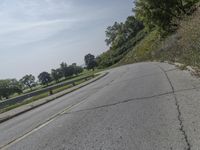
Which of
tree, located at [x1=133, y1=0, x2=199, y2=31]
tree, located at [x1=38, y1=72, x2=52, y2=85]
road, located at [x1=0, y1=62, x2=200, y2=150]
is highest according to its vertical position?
tree, located at [x1=133, y1=0, x2=199, y2=31]

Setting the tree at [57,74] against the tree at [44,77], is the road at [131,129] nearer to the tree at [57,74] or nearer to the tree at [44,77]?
the tree at [57,74]

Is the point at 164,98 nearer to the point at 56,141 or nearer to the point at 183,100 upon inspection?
the point at 183,100

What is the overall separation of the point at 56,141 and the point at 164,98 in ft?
13.6

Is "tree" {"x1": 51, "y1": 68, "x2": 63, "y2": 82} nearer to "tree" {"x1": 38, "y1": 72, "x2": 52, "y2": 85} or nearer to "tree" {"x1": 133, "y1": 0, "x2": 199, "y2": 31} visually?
"tree" {"x1": 38, "y1": 72, "x2": 52, "y2": 85}

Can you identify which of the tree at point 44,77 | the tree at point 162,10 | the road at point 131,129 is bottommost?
the tree at point 44,77

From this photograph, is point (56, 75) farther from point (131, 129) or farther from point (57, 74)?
Result: point (131, 129)

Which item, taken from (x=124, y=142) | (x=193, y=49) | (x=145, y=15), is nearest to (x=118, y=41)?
(x=145, y=15)

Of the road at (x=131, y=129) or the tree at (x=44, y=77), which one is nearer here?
the road at (x=131, y=129)

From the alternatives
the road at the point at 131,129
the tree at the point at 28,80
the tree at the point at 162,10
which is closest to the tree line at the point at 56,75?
the tree at the point at 28,80

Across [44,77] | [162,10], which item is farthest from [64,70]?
[162,10]

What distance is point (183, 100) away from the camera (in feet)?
31.4

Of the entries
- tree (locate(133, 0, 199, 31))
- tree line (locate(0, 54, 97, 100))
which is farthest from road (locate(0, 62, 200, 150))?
tree line (locate(0, 54, 97, 100))

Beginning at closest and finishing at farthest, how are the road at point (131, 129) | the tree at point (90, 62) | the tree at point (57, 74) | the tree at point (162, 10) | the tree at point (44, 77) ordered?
the road at point (131, 129) < the tree at point (162, 10) < the tree at point (90, 62) < the tree at point (57, 74) < the tree at point (44, 77)

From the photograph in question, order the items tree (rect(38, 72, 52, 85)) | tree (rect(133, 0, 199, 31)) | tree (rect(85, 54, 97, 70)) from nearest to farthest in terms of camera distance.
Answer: tree (rect(133, 0, 199, 31)), tree (rect(85, 54, 97, 70)), tree (rect(38, 72, 52, 85))
